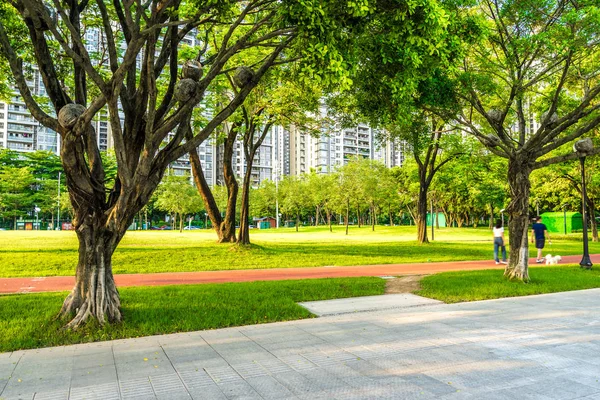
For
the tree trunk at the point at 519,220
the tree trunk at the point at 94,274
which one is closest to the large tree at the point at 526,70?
the tree trunk at the point at 519,220

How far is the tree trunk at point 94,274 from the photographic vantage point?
7039mm

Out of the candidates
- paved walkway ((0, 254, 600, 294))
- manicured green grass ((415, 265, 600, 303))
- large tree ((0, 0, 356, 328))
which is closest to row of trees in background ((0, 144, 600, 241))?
paved walkway ((0, 254, 600, 294))

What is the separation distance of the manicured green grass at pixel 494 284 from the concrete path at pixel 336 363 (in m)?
2.51

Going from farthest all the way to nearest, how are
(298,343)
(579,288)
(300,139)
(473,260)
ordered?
(300,139) → (473,260) → (579,288) → (298,343)

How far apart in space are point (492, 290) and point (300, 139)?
416 ft

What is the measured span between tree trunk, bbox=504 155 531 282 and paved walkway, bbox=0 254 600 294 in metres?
3.37

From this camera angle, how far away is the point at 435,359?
5.39m

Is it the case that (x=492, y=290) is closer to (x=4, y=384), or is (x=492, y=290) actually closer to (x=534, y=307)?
(x=534, y=307)

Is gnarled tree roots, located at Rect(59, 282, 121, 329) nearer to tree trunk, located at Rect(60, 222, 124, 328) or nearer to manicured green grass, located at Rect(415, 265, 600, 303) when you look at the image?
tree trunk, located at Rect(60, 222, 124, 328)

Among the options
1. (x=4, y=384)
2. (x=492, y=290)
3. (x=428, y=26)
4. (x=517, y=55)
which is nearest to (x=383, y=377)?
(x=4, y=384)

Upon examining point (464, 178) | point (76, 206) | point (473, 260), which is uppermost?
point (464, 178)

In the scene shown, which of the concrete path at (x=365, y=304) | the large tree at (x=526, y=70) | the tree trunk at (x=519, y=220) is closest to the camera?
the concrete path at (x=365, y=304)

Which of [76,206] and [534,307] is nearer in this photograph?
[76,206]

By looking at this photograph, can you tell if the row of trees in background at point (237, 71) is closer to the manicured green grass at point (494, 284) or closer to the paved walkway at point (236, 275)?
the manicured green grass at point (494, 284)
